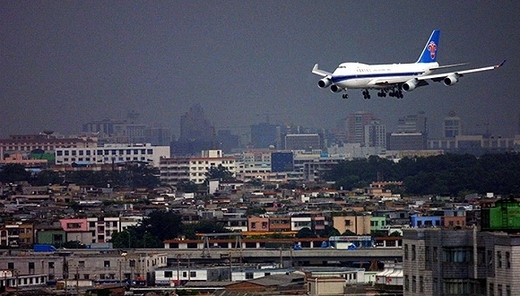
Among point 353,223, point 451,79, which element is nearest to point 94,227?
point 353,223

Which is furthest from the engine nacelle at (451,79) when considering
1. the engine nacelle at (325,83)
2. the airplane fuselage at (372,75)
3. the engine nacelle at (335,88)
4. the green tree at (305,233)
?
the green tree at (305,233)

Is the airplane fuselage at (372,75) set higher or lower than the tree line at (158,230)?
higher

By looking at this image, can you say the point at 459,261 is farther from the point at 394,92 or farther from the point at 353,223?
the point at 353,223

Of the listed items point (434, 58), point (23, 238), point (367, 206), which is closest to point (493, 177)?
point (367, 206)

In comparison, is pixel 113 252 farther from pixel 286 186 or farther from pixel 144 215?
pixel 286 186

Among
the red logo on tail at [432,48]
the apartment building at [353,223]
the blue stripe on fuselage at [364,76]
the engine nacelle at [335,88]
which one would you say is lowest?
the apartment building at [353,223]

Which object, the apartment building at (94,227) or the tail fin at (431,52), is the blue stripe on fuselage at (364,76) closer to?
the tail fin at (431,52)
